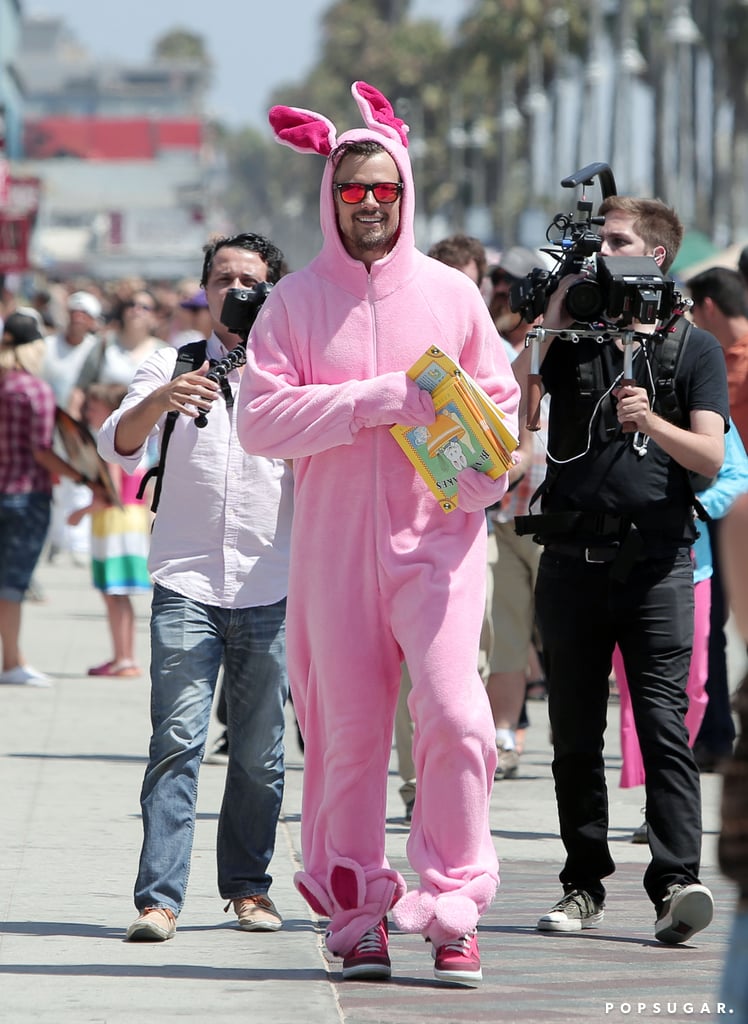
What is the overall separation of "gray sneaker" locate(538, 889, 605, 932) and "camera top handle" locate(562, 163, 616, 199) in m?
1.98

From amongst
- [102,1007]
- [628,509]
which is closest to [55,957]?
[102,1007]

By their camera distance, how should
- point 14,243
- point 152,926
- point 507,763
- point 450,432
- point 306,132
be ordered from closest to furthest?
point 450,432
point 306,132
point 152,926
point 507,763
point 14,243

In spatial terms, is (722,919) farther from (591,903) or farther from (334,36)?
(334,36)

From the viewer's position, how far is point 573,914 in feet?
20.2

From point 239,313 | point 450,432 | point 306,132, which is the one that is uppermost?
point 306,132

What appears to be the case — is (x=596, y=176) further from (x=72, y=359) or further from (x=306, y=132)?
(x=72, y=359)

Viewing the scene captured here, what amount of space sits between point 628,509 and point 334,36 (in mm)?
106914

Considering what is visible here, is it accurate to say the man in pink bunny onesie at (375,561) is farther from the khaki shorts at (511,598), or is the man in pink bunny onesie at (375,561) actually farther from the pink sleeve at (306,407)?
the khaki shorts at (511,598)

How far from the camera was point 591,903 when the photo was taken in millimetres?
6184

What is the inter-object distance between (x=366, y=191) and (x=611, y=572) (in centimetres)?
130

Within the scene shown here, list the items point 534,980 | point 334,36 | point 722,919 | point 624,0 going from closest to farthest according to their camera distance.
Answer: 1. point 534,980
2. point 722,919
3. point 624,0
4. point 334,36

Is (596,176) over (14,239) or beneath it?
over

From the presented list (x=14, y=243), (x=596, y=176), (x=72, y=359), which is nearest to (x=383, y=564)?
(x=596, y=176)

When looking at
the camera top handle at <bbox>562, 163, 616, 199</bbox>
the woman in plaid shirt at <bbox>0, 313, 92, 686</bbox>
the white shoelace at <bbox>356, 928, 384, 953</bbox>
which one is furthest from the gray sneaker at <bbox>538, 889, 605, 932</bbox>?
the woman in plaid shirt at <bbox>0, 313, 92, 686</bbox>
